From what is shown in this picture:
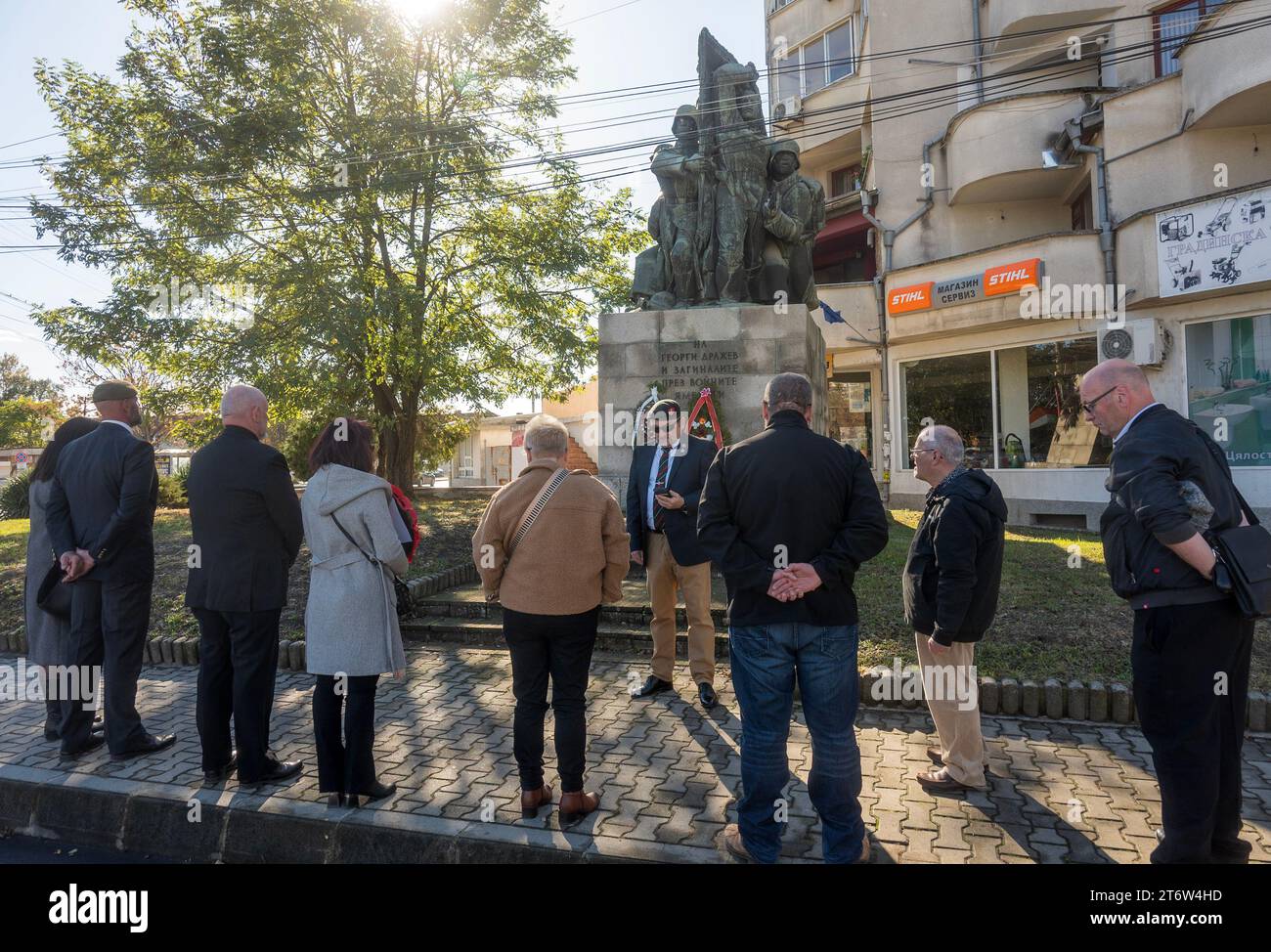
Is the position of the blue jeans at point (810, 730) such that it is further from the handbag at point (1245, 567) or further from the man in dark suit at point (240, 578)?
the man in dark suit at point (240, 578)

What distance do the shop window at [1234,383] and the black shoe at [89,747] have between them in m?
16.4

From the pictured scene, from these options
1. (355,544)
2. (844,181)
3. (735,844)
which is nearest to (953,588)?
(735,844)

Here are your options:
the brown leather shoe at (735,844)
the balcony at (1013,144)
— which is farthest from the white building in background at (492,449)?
the brown leather shoe at (735,844)

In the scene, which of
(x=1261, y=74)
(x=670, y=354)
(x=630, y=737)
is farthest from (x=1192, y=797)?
(x=1261, y=74)

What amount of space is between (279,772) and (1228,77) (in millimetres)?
16999

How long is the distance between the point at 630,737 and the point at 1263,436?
14228mm

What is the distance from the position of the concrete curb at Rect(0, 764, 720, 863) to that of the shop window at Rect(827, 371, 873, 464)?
67.1 feet

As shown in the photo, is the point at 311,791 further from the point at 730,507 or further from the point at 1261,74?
the point at 1261,74

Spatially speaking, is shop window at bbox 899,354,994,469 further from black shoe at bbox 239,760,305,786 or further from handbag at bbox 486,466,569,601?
black shoe at bbox 239,760,305,786

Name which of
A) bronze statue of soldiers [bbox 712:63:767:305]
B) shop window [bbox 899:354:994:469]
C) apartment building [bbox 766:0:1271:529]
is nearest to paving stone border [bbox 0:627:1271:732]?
bronze statue of soldiers [bbox 712:63:767:305]

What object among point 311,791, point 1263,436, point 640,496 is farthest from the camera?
point 1263,436

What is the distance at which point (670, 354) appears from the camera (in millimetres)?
9141

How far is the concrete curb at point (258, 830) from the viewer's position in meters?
3.49

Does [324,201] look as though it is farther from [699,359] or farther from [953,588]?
[953,588]
